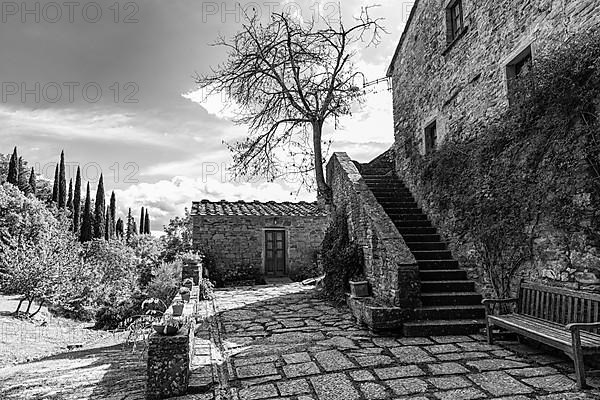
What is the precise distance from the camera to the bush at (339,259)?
739 cm

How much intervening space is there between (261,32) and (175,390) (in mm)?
8846

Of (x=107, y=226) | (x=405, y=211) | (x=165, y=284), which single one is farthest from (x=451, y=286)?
(x=107, y=226)

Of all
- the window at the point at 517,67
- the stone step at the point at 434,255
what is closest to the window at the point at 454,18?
the window at the point at 517,67

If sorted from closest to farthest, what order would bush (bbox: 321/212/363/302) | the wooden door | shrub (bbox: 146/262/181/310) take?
bush (bbox: 321/212/363/302)
shrub (bbox: 146/262/181/310)
the wooden door

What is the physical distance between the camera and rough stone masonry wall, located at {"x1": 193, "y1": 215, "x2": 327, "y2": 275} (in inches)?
505

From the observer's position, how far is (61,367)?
4863 millimetres

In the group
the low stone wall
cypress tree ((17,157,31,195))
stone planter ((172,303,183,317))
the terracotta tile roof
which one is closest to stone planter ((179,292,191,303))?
stone planter ((172,303,183,317))

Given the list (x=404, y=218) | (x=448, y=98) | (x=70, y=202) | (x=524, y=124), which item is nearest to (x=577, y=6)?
(x=524, y=124)

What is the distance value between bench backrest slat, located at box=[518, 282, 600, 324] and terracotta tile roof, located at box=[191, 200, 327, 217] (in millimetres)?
8371

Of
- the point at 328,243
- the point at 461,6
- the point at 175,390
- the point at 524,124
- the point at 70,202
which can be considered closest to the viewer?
the point at 175,390

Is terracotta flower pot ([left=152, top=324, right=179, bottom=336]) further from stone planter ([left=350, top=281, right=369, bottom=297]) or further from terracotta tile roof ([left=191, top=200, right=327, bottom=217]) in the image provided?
terracotta tile roof ([left=191, top=200, right=327, bottom=217])

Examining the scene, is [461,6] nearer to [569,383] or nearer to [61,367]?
[569,383]

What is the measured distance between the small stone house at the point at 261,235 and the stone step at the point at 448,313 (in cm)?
733

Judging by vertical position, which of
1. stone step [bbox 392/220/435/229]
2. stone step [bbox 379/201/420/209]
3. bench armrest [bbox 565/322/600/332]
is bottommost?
bench armrest [bbox 565/322/600/332]
